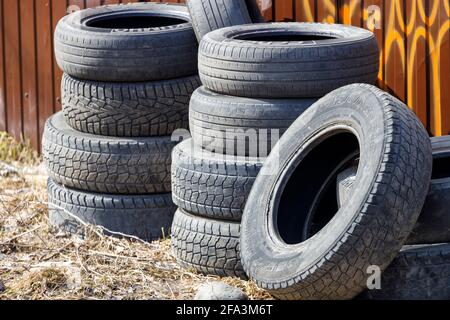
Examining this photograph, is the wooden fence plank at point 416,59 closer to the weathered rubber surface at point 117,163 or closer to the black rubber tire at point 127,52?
the black rubber tire at point 127,52

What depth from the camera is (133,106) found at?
743 cm

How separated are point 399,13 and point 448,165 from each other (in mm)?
1481

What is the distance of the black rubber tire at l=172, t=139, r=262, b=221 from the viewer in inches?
257

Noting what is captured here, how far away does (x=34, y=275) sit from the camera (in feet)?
21.6

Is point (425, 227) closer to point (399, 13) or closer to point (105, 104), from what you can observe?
point (399, 13)

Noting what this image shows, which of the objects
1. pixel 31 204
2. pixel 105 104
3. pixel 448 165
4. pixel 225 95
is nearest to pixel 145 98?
pixel 105 104

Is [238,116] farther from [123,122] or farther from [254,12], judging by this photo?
[254,12]

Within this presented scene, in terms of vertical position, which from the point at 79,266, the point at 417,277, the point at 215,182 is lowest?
the point at 79,266

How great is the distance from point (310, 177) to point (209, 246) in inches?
29.5


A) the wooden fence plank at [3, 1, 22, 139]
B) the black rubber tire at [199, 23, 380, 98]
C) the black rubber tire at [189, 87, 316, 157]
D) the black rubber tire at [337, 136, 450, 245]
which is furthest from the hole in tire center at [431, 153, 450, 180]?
the wooden fence plank at [3, 1, 22, 139]

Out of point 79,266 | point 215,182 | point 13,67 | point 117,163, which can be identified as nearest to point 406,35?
point 215,182

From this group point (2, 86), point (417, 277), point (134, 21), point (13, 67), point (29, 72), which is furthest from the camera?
point (2, 86)

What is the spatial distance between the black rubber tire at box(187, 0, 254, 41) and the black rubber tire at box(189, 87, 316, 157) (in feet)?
Answer: 2.94

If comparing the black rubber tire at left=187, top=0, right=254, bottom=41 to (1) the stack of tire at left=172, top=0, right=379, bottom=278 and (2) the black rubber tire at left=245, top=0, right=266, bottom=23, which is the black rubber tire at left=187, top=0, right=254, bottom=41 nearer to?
(2) the black rubber tire at left=245, top=0, right=266, bottom=23
